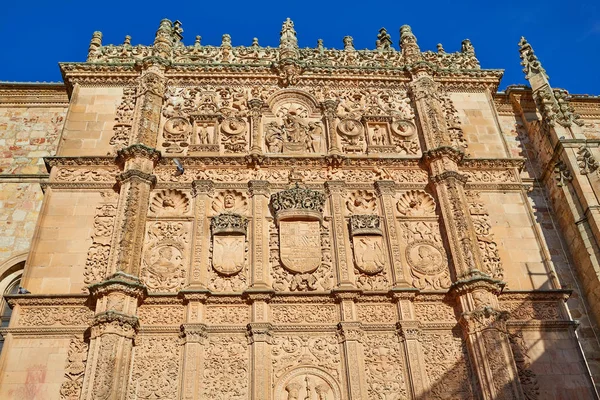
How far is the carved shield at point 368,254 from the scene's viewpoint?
1168 cm

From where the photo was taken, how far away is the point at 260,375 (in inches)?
402

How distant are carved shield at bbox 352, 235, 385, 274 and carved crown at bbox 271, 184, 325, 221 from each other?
965 mm

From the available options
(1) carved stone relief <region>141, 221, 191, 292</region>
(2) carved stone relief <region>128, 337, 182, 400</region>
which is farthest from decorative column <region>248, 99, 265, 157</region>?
(2) carved stone relief <region>128, 337, 182, 400</region>

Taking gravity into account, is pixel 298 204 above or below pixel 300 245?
above

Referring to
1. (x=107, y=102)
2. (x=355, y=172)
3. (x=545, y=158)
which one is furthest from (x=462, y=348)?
(x=107, y=102)

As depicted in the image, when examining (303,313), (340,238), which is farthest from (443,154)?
(303,313)

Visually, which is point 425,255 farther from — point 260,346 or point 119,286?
point 119,286

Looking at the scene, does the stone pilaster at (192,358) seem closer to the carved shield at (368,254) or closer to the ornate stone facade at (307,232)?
the ornate stone facade at (307,232)

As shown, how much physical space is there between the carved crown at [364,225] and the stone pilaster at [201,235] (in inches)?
114

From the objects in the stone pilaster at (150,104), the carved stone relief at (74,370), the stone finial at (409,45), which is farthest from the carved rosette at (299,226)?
the stone finial at (409,45)

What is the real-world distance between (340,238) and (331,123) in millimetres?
3245

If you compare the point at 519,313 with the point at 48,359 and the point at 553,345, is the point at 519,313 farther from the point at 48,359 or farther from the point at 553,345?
the point at 48,359

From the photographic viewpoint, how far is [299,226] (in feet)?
39.7

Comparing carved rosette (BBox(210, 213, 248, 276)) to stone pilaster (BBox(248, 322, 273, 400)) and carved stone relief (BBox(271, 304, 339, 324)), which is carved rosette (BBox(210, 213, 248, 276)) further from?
stone pilaster (BBox(248, 322, 273, 400))
